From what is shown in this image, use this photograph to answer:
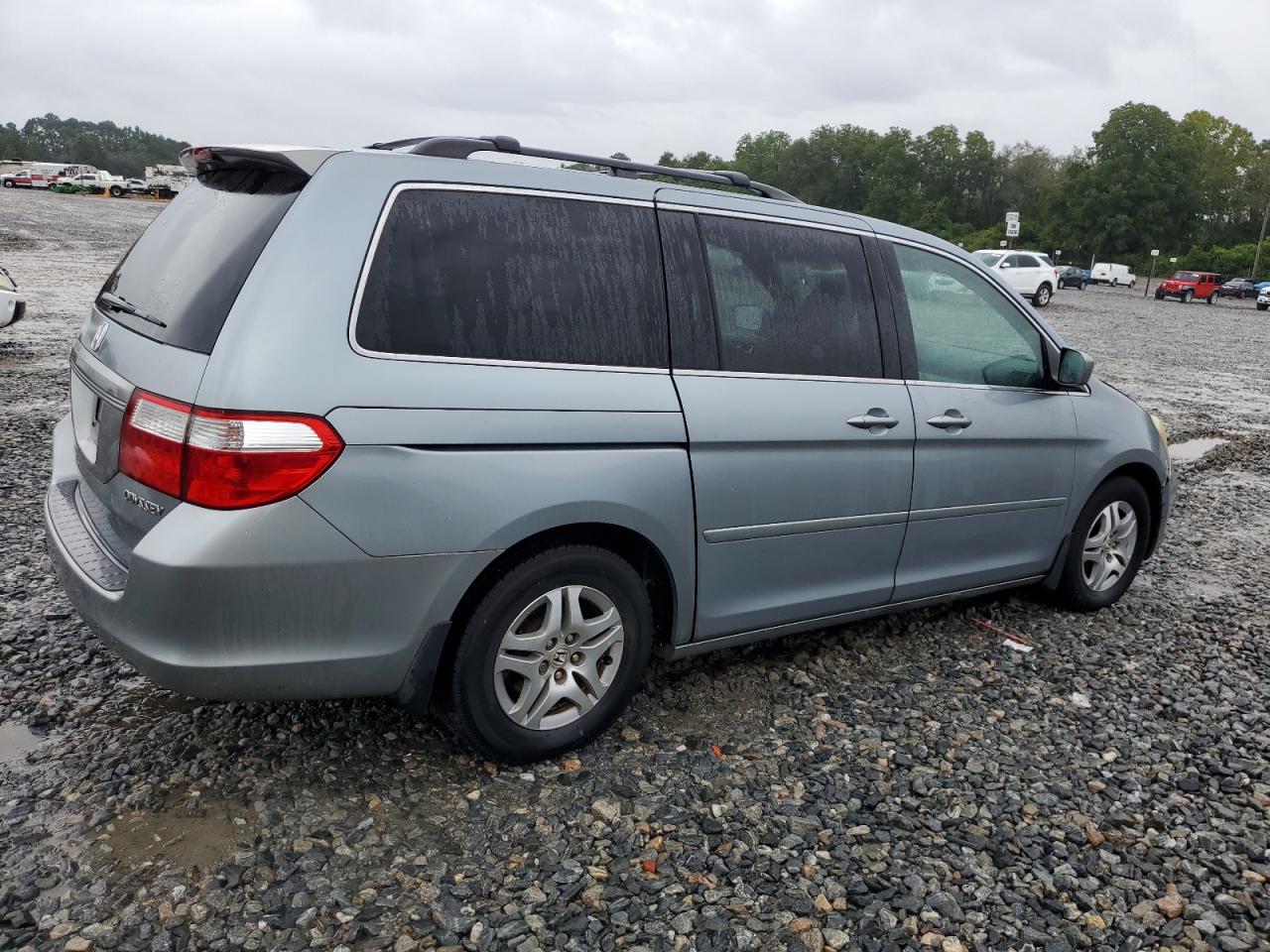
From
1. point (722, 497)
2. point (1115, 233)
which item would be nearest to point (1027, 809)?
point (722, 497)

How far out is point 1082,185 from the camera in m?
73.0

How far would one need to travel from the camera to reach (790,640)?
4.43 metres

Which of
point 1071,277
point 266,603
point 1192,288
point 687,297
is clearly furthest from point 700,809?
point 1071,277

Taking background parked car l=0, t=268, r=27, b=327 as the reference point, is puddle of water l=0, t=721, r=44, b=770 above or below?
below

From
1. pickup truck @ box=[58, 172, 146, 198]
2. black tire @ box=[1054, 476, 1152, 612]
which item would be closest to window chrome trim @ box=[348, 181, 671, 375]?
black tire @ box=[1054, 476, 1152, 612]

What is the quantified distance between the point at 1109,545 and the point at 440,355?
3638 mm

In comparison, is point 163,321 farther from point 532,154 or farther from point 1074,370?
point 1074,370

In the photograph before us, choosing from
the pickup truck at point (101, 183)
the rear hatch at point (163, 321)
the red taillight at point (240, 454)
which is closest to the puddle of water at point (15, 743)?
the rear hatch at point (163, 321)

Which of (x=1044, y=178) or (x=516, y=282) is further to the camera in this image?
(x=1044, y=178)

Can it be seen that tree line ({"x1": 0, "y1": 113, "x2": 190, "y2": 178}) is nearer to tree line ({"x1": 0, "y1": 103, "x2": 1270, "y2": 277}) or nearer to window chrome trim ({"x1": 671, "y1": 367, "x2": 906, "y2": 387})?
tree line ({"x1": 0, "y1": 103, "x2": 1270, "y2": 277})

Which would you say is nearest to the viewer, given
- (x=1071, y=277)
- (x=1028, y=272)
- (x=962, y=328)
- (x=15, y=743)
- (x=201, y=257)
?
(x=201, y=257)

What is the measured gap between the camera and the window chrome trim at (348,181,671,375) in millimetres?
2689

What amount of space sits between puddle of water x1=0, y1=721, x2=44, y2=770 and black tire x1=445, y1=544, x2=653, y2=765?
1363 mm

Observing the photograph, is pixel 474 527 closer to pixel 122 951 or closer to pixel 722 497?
pixel 722 497
